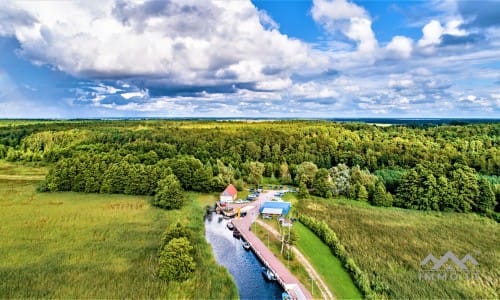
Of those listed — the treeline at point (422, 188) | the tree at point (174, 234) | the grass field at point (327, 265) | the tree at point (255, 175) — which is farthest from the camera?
the tree at point (255, 175)

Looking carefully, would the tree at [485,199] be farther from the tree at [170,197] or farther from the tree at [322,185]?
the tree at [170,197]

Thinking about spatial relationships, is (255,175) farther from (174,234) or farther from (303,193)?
(174,234)

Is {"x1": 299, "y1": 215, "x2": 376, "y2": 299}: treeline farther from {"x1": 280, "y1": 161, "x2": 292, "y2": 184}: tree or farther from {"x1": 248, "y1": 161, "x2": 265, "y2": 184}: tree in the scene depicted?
{"x1": 280, "y1": 161, "x2": 292, "y2": 184}: tree

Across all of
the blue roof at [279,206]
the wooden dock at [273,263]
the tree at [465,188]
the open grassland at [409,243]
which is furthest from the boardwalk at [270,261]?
the tree at [465,188]

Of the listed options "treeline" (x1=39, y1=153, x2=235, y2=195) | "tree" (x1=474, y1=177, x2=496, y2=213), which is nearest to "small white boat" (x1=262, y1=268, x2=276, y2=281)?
"treeline" (x1=39, y1=153, x2=235, y2=195)

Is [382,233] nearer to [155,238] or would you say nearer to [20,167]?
[155,238]

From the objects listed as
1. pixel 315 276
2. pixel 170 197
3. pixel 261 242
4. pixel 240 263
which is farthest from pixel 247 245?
pixel 170 197

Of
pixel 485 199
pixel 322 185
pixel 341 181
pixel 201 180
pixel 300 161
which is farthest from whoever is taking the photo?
pixel 300 161
